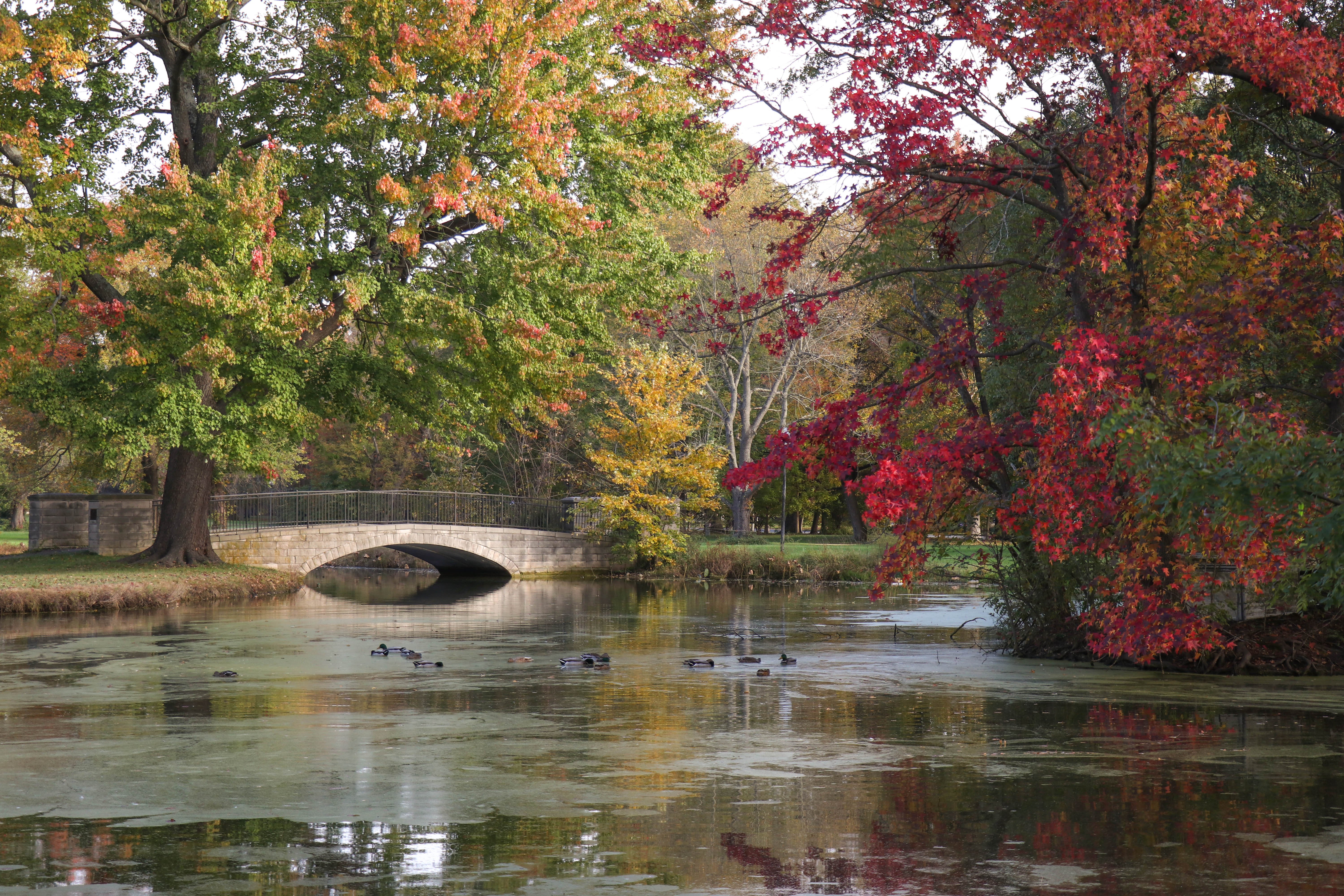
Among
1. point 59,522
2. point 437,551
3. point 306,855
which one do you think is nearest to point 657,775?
point 306,855

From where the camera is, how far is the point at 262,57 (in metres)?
28.1

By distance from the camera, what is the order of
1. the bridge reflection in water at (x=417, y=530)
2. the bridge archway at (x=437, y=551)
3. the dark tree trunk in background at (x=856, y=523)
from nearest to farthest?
the bridge reflection in water at (x=417, y=530), the bridge archway at (x=437, y=551), the dark tree trunk in background at (x=856, y=523)

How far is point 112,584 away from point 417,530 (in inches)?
494

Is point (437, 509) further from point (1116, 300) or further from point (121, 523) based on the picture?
point (1116, 300)

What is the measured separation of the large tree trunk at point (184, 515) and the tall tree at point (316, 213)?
52 mm

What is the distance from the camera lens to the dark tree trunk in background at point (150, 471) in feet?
117

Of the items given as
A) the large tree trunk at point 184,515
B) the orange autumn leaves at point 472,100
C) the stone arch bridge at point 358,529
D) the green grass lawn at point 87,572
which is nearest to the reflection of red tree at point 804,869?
the orange autumn leaves at point 472,100

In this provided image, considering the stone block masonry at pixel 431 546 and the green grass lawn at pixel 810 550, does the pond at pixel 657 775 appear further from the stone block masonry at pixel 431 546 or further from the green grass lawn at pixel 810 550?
the green grass lawn at pixel 810 550

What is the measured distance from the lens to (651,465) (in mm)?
37312

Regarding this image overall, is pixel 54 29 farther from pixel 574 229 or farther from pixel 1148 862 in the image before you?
pixel 1148 862

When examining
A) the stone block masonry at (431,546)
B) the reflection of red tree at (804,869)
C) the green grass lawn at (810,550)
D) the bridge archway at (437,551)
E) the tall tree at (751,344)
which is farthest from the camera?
the tall tree at (751,344)

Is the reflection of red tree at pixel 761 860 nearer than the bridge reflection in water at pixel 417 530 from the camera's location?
Yes

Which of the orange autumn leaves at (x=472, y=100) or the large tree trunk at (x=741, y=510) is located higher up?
the orange autumn leaves at (x=472, y=100)

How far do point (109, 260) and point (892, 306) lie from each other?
1498 cm
